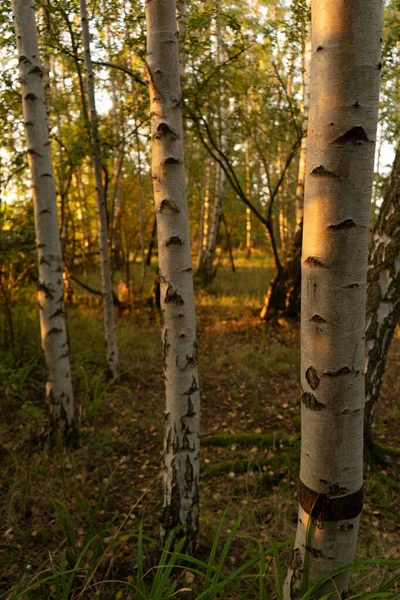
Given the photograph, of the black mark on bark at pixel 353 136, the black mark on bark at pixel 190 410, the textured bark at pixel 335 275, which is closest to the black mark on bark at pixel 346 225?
the textured bark at pixel 335 275

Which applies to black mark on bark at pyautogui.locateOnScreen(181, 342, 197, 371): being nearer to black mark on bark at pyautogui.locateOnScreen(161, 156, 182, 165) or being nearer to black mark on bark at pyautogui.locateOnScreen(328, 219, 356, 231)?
black mark on bark at pyautogui.locateOnScreen(161, 156, 182, 165)

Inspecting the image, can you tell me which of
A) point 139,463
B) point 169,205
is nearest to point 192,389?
point 169,205

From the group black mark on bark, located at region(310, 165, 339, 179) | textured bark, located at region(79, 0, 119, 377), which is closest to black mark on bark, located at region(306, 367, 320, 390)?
black mark on bark, located at region(310, 165, 339, 179)

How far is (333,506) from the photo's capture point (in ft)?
4.54

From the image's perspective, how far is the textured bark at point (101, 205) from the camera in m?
4.80

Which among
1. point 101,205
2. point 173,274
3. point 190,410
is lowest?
point 190,410

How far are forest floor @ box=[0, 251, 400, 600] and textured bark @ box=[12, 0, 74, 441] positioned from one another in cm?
29

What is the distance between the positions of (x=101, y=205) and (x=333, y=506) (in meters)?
4.72

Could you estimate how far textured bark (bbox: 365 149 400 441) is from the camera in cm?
309

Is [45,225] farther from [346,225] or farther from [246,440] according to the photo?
[346,225]

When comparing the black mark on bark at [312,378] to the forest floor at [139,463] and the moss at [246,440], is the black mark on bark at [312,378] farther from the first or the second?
the moss at [246,440]

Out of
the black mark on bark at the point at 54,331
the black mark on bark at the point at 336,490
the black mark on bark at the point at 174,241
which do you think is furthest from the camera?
the black mark on bark at the point at 54,331

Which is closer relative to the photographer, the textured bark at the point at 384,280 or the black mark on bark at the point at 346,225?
the black mark on bark at the point at 346,225

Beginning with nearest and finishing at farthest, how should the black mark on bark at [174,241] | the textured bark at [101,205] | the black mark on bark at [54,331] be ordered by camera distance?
the black mark on bark at [174,241] < the black mark on bark at [54,331] < the textured bark at [101,205]
